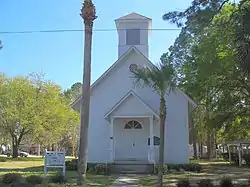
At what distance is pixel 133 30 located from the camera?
31203mm

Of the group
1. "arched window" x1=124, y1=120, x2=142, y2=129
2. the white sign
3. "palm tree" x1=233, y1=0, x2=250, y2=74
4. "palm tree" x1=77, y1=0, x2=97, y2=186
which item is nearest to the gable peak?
"arched window" x1=124, y1=120, x2=142, y2=129

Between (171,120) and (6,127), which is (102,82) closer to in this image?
(171,120)

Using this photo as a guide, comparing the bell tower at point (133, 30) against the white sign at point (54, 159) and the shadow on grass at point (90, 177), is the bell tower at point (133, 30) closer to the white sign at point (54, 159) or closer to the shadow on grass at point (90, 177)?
the shadow on grass at point (90, 177)

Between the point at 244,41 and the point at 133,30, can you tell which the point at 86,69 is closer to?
the point at 244,41

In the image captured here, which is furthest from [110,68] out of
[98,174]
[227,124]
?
[227,124]

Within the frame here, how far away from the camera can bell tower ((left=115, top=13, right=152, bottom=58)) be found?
101ft

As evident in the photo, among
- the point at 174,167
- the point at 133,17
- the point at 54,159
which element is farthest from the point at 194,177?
the point at 133,17

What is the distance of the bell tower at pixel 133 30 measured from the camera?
1216 inches

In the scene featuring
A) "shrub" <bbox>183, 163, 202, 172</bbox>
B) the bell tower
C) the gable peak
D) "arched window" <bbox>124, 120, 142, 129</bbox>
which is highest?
the gable peak

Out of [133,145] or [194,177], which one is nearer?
[194,177]

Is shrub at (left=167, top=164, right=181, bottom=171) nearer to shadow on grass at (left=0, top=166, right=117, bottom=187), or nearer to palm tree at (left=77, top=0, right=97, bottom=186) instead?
shadow on grass at (left=0, top=166, right=117, bottom=187)

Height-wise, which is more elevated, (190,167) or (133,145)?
(133,145)

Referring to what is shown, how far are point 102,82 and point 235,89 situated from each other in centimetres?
963

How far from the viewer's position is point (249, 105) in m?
29.1
